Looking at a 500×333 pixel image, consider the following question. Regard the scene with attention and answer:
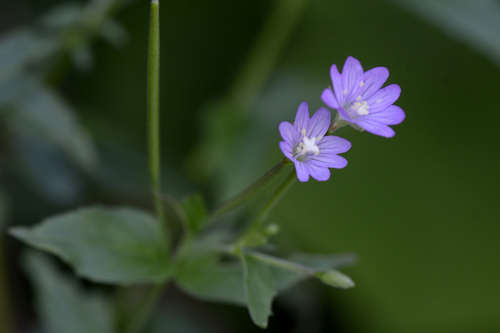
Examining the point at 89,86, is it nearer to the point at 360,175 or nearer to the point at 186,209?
the point at 360,175

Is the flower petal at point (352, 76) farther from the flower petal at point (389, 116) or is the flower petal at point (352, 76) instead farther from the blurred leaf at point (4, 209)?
the blurred leaf at point (4, 209)

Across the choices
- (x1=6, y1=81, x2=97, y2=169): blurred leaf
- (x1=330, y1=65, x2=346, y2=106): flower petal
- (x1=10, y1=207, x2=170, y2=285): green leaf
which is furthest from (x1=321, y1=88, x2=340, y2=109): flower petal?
(x1=6, y1=81, x2=97, y2=169): blurred leaf

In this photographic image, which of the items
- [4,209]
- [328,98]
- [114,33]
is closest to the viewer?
[328,98]

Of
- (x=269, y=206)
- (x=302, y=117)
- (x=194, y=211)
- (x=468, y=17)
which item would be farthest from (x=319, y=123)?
(x=468, y=17)

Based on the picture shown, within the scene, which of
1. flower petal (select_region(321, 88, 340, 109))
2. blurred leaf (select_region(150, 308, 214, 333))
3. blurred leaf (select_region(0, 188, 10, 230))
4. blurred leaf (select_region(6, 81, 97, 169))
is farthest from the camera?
blurred leaf (select_region(150, 308, 214, 333))

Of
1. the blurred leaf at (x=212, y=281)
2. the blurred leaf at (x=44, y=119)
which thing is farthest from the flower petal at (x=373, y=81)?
the blurred leaf at (x=44, y=119)

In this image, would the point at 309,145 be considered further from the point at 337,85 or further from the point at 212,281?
the point at 212,281

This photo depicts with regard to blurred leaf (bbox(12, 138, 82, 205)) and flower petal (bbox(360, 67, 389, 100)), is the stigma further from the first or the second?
blurred leaf (bbox(12, 138, 82, 205))
